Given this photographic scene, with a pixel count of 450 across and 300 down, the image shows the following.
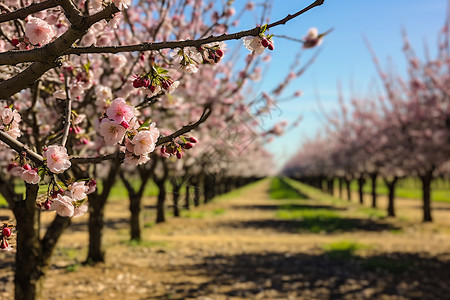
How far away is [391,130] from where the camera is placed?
71.4ft

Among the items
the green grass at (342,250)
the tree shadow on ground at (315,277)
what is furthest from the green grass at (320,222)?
the tree shadow on ground at (315,277)

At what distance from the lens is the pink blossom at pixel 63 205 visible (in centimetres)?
254

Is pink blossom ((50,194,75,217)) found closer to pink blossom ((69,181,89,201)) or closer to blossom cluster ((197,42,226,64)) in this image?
pink blossom ((69,181,89,201))

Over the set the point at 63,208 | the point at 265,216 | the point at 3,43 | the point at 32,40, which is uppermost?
the point at 3,43

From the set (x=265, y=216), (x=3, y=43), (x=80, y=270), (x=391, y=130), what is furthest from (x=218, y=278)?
(x=391, y=130)

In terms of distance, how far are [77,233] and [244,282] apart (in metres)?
8.12

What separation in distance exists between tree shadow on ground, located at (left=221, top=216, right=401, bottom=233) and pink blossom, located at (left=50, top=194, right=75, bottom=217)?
15.0 metres

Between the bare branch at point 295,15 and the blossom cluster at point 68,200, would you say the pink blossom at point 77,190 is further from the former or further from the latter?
the bare branch at point 295,15

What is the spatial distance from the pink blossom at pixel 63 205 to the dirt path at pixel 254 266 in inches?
203

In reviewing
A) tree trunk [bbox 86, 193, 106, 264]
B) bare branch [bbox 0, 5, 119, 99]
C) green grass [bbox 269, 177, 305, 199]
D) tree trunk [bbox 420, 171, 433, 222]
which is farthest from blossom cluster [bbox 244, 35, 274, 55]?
green grass [bbox 269, 177, 305, 199]

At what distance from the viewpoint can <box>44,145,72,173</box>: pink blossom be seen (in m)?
2.50

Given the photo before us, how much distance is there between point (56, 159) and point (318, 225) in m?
16.9

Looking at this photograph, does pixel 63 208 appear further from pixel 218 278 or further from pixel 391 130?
pixel 391 130

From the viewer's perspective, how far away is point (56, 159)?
2.52 meters
